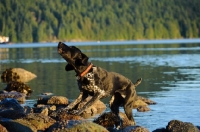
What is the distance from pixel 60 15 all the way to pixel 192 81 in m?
165

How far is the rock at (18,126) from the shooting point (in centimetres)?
1450

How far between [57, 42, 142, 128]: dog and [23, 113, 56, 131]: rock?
2.32 ft

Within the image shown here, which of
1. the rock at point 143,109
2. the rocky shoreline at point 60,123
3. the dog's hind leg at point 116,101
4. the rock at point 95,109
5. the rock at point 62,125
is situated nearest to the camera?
the rock at point 62,125

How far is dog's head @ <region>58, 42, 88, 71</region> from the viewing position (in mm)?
14031

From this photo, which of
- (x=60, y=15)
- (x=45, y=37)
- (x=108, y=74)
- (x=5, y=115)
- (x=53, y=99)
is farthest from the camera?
(x=60, y=15)

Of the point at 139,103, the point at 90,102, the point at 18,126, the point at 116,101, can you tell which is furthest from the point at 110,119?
the point at 139,103

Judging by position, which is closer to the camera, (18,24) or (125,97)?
(125,97)

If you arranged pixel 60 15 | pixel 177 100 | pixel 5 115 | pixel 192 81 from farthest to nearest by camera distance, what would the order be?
pixel 60 15 → pixel 192 81 → pixel 177 100 → pixel 5 115

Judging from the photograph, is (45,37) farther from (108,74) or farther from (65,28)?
(108,74)

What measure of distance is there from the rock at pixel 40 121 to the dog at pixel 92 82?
0.71 meters

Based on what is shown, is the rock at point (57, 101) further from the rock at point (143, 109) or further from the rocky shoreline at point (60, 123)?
the rock at point (143, 109)

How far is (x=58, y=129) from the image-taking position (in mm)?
13398

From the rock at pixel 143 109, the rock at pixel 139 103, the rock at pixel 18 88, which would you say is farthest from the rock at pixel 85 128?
the rock at pixel 18 88

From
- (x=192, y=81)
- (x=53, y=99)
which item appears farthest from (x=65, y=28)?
(x=53, y=99)
